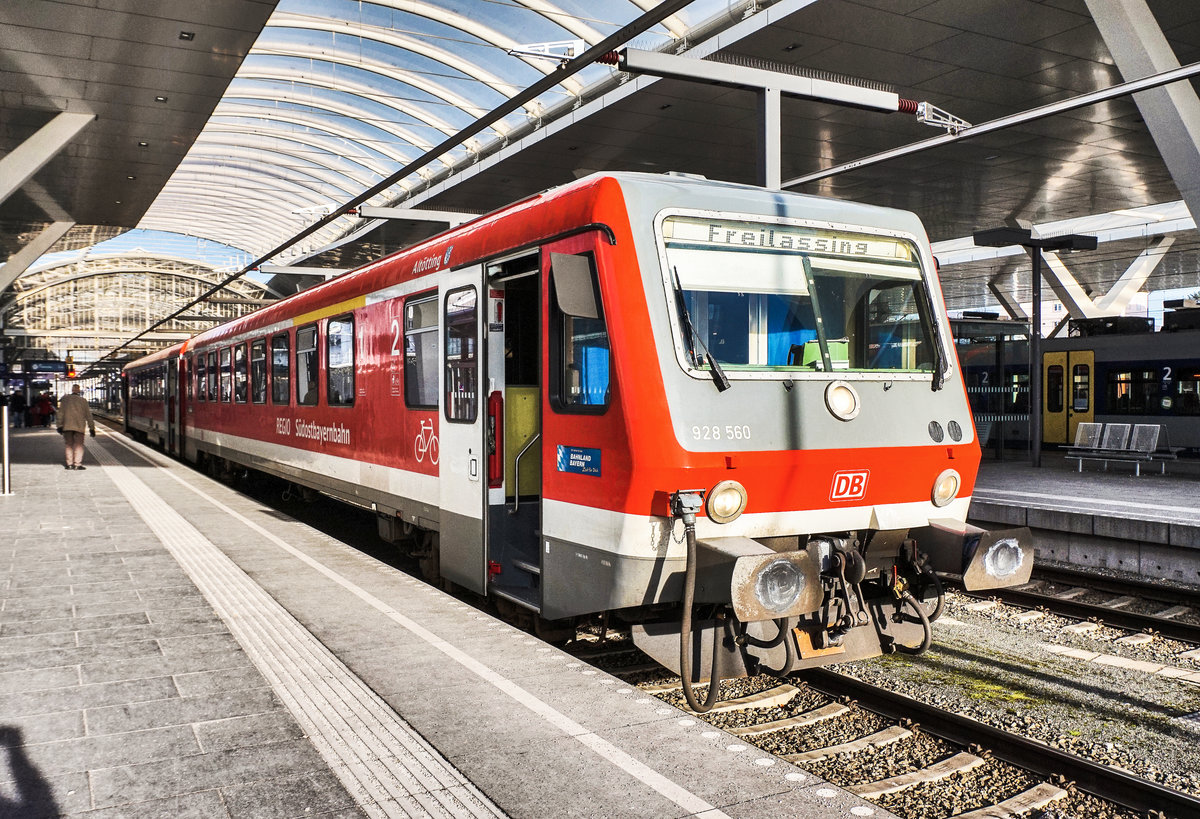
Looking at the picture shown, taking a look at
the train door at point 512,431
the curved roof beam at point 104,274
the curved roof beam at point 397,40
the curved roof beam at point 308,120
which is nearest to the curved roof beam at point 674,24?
the curved roof beam at point 397,40

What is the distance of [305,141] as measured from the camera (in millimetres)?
23219

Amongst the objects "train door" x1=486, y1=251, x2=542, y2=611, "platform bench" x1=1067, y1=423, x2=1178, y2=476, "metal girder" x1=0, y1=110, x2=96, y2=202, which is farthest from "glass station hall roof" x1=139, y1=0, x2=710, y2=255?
"platform bench" x1=1067, y1=423, x2=1178, y2=476

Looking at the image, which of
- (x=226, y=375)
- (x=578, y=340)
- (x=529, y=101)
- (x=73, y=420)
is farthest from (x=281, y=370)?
(x=73, y=420)

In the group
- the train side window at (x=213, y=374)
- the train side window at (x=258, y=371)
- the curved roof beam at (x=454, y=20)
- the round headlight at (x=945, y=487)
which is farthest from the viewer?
the train side window at (x=213, y=374)

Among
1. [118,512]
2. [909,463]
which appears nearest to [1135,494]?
[909,463]

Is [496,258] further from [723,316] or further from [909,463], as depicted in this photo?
[909,463]

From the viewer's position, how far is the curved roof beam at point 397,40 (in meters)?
15.6

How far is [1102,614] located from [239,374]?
1269 centimetres

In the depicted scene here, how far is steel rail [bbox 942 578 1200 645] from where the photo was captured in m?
7.14

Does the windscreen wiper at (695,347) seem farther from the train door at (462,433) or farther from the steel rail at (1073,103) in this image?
the steel rail at (1073,103)

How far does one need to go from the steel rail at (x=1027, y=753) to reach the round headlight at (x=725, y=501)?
1.49m

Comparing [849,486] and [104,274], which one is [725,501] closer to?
[849,486]

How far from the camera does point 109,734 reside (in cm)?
418

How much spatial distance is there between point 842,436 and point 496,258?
2526 millimetres
